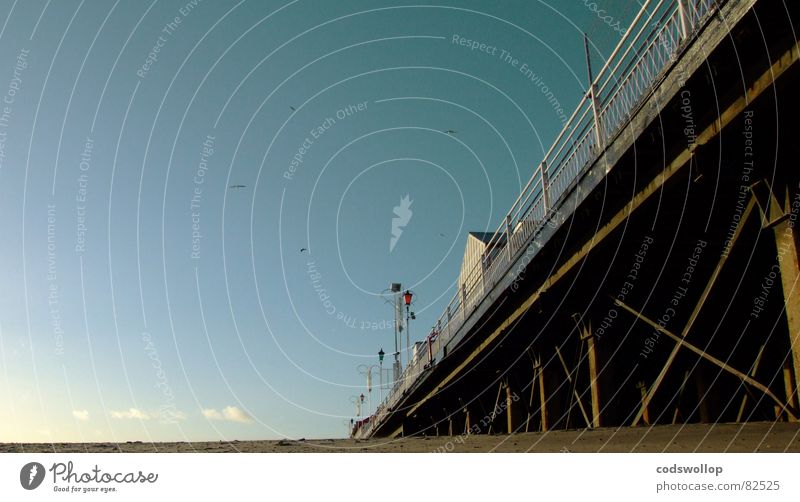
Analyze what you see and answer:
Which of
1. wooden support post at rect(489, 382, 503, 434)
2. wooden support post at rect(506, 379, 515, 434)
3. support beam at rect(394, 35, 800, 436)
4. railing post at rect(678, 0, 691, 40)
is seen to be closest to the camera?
support beam at rect(394, 35, 800, 436)

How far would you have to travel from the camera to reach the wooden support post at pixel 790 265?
8.32m

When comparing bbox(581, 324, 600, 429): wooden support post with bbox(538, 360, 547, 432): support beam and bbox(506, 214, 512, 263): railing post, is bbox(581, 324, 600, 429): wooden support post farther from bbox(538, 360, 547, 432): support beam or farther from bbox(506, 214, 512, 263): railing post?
bbox(538, 360, 547, 432): support beam

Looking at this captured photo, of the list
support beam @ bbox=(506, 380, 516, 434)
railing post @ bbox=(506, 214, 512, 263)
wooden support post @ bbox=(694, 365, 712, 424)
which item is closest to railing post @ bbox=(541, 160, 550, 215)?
Answer: railing post @ bbox=(506, 214, 512, 263)

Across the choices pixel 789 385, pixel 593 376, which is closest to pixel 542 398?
pixel 593 376

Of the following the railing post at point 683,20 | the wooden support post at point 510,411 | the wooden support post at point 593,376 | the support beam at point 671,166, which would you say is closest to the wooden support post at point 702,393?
the wooden support post at point 593,376

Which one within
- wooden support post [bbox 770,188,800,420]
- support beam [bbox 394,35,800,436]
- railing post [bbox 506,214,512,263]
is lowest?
wooden support post [bbox 770,188,800,420]

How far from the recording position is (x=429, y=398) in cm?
3244

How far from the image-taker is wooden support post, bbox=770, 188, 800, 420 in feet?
27.3

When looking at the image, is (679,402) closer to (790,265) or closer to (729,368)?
(729,368)

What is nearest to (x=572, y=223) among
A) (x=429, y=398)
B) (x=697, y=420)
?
(x=697, y=420)

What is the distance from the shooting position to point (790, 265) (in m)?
8.50
